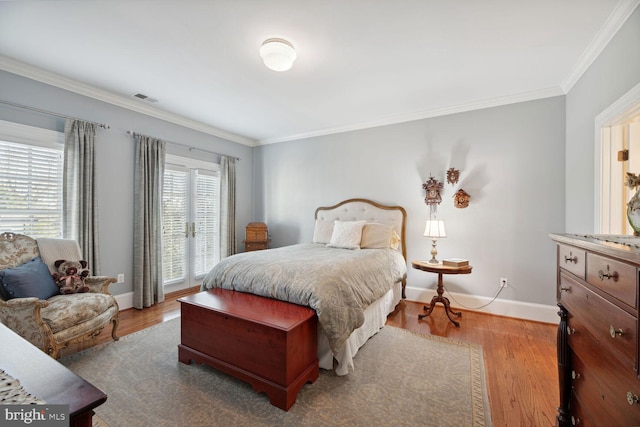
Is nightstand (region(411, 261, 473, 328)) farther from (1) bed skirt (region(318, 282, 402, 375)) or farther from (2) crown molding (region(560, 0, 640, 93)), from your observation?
(2) crown molding (region(560, 0, 640, 93))

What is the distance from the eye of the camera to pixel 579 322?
121 centimetres

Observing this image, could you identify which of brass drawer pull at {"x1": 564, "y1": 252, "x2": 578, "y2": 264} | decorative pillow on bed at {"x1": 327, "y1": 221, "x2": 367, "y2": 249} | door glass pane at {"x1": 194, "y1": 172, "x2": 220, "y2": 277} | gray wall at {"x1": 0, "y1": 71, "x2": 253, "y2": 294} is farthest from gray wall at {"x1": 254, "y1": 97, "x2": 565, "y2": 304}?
gray wall at {"x1": 0, "y1": 71, "x2": 253, "y2": 294}

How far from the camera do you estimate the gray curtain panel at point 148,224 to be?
3.53m

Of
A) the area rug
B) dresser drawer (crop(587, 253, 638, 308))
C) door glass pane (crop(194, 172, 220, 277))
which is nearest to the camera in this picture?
dresser drawer (crop(587, 253, 638, 308))

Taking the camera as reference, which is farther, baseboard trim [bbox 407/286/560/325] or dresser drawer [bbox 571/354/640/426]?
baseboard trim [bbox 407/286/560/325]

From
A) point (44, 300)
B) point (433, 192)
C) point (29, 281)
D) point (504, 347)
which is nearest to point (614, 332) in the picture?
point (504, 347)

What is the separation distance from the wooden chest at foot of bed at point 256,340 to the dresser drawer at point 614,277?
4.97ft

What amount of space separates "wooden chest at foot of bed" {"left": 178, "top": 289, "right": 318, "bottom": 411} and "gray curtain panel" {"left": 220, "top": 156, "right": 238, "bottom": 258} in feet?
8.22

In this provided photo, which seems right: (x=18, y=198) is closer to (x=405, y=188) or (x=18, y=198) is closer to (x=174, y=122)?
(x=174, y=122)

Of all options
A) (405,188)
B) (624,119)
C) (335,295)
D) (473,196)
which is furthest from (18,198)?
(624,119)

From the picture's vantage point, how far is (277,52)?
221cm

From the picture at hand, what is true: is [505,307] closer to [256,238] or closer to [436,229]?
[436,229]

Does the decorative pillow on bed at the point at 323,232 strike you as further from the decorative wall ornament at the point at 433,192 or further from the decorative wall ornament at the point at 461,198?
the decorative wall ornament at the point at 461,198

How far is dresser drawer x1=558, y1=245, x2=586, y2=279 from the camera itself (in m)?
1.17
